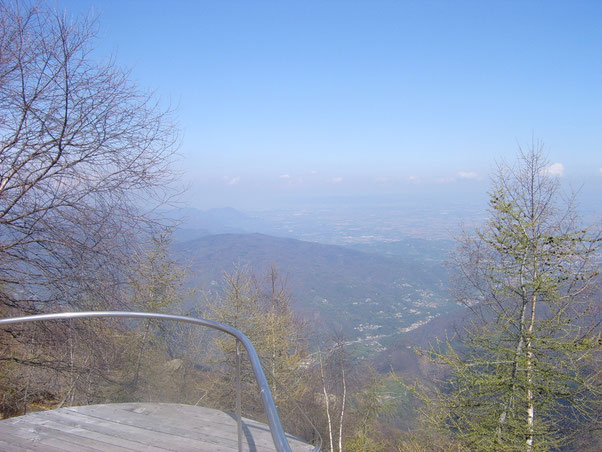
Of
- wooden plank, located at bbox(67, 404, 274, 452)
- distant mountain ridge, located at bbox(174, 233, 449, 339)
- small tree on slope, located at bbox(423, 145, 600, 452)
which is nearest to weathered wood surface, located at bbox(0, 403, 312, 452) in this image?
wooden plank, located at bbox(67, 404, 274, 452)

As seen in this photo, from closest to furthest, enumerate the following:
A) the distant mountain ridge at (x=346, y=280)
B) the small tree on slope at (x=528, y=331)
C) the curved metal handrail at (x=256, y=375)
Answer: the curved metal handrail at (x=256, y=375)
the small tree on slope at (x=528, y=331)
the distant mountain ridge at (x=346, y=280)

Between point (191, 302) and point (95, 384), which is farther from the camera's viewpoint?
point (191, 302)

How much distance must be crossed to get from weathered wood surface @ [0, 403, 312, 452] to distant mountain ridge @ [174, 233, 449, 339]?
33320 mm

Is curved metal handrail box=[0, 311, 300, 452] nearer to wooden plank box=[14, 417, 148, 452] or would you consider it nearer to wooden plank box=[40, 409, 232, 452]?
wooden plank box=[40, 409, 232, 452]

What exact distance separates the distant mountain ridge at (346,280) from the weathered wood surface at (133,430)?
1312 inches

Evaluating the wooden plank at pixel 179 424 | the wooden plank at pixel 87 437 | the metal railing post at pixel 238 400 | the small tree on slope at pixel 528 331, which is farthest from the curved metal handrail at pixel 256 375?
the small tree on slope at pixel 528 331

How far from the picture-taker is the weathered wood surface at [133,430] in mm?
2137

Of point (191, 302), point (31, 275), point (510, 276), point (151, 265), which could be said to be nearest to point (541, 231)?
point (510, 276)

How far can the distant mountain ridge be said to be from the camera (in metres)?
51.0

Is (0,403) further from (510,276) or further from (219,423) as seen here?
(510,276)

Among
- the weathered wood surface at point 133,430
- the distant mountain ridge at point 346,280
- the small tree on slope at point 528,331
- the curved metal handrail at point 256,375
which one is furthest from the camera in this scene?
the distant mountain ridge at point 346,280

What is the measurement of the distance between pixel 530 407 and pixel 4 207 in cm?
874

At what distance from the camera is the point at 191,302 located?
1291cm

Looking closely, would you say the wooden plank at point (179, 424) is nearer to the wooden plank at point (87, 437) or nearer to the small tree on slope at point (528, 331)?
the wooden plank at point (87, 437)
